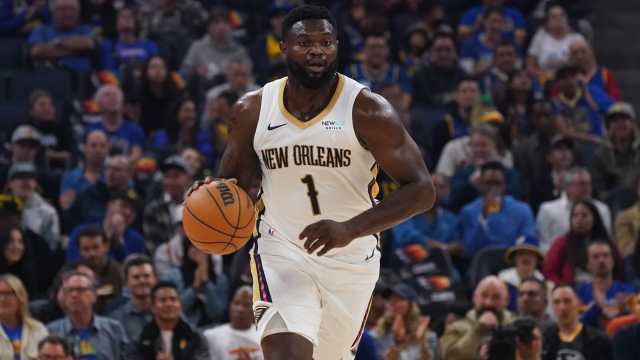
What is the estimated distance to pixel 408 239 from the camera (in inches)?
489

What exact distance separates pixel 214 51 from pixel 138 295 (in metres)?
5.27

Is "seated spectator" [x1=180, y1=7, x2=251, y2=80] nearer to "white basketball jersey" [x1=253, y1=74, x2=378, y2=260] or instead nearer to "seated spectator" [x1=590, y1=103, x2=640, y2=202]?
"seated spectator" [x1=590, y1=103, x2=640, y2=202]

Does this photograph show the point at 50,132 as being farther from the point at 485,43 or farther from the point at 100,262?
the point at 485,43

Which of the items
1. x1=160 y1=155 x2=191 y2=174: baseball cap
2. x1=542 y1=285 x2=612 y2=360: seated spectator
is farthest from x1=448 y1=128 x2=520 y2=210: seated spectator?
x1=542 y1=285 x2=612 y2=360: seated spectator

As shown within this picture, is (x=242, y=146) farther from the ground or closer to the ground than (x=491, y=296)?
farther from the ground

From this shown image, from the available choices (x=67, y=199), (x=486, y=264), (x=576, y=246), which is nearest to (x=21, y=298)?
(x=67, y=199)

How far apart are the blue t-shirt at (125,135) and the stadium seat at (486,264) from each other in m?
3.94

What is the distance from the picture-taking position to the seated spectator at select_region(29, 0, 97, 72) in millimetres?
15109

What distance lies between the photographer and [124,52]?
50.2 ft

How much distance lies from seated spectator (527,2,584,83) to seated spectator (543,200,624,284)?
12.7 ft

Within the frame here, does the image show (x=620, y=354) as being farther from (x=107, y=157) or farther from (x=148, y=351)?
(x=107, y=157)

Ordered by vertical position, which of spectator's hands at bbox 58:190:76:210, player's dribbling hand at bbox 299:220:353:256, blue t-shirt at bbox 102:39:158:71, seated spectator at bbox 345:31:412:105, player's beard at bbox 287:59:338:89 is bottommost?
spectator's hands at bbox 58:190:76:210

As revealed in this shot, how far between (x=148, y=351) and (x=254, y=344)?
842 millimetres

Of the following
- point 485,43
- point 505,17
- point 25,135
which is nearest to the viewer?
point 25,135
